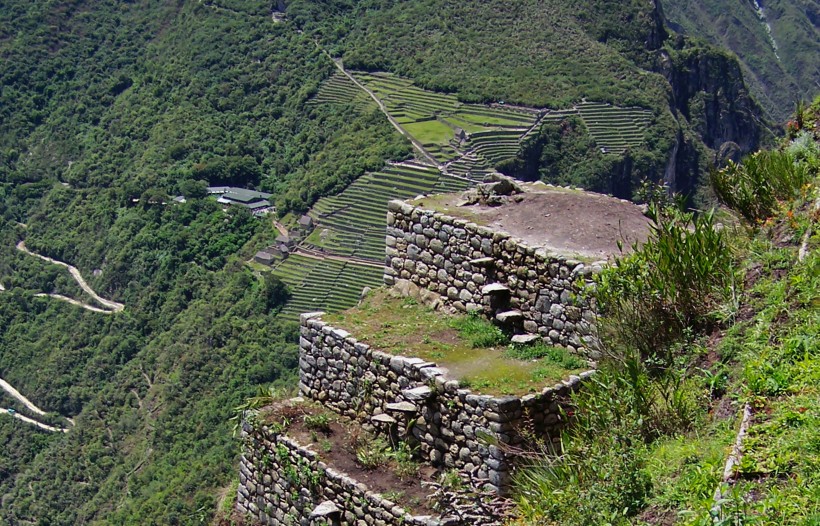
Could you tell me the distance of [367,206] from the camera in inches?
2275

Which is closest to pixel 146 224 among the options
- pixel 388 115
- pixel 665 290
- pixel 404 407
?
pixel 388 115

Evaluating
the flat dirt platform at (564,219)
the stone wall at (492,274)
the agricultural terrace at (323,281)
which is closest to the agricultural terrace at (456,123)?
the agricultural terrace at (323,281)

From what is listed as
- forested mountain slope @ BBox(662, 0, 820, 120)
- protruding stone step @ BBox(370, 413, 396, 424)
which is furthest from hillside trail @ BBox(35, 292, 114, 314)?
forested mountain slope @ BBox(662, 0, 820, 120)

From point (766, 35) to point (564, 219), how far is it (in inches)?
7166

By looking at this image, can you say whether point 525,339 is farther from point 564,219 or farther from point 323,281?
point 323,281

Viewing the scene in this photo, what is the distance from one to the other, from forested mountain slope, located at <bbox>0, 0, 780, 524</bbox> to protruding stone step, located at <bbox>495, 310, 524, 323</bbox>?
22.2 meters

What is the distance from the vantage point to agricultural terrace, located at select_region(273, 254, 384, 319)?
49875mm

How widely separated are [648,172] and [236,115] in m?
31.7

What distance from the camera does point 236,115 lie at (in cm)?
8194

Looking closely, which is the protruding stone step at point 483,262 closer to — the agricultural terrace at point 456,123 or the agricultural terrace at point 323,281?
the agricultural terrace at point 323,281

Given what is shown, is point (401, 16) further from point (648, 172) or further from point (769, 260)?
point (769, 260)

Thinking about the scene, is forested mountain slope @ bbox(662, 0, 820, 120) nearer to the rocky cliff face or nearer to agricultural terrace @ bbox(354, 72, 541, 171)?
the rocky cliff face

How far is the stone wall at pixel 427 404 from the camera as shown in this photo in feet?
27.6

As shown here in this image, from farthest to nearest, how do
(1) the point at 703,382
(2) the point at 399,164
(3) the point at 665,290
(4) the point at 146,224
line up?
(4) the point at 146,224 → (2) the point at 399,164 → (3) the point at 665,290 → (1) the point at 703,382
